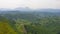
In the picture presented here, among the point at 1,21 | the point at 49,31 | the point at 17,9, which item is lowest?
the point at 49,31

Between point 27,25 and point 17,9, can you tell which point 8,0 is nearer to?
point 17,9

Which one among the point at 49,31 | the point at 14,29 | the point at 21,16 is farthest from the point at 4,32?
the point at 49,31

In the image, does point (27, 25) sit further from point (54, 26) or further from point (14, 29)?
point (54, 26)

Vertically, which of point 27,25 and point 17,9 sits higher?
point 17,9

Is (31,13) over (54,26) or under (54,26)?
over

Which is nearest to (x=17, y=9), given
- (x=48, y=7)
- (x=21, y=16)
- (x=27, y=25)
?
(x=21, y=16)
